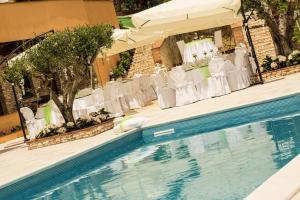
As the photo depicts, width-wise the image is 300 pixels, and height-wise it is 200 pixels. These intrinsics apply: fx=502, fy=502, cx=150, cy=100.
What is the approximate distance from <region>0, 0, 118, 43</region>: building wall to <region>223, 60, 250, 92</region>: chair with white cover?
830 cm

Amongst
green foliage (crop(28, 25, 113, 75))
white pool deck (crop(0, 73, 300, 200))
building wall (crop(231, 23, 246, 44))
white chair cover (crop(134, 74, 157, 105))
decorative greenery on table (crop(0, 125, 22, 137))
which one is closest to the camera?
white pool deck (crop(0, 73, 300, 200))

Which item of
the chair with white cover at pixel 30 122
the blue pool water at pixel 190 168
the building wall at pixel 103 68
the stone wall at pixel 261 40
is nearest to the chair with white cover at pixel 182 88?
the blue pool water at pixel 190 168

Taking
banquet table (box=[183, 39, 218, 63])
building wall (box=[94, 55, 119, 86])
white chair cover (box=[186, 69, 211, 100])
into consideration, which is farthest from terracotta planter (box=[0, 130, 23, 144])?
white chair cover (box=[186, 69, 211, 100])

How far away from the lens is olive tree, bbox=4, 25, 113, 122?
1319 cm

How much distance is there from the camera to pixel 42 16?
75.5 ft

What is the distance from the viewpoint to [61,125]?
14.1 metres

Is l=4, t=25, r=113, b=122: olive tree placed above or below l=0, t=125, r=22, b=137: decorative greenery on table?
above

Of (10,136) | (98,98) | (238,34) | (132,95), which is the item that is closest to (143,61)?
(238,34)

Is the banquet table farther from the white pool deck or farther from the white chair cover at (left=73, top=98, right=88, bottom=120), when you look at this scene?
the white pool deck

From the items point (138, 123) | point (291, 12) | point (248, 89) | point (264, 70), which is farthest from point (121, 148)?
point (291, 12)

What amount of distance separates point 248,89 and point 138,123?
3669 millimetres

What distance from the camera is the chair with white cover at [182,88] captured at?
14430 mm

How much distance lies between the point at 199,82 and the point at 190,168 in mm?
6623

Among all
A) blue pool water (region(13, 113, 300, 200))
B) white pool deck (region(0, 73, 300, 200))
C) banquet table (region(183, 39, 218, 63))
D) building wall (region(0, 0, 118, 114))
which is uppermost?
building wall (region(0, 0, 118, 114))
